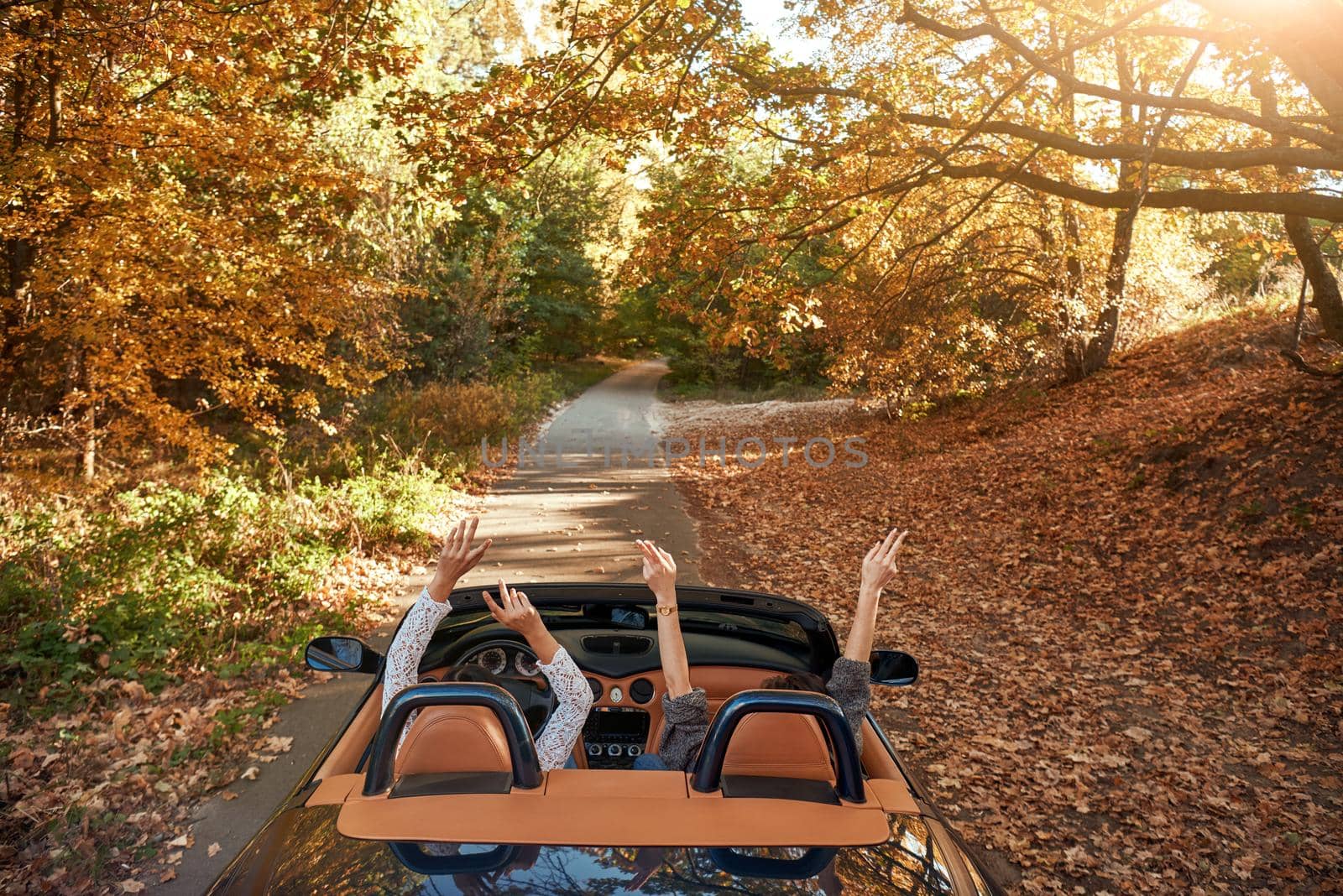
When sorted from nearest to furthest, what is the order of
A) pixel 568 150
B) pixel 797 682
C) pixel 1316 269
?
pixel 797 682, pixel 568 150, pixel 1316 269

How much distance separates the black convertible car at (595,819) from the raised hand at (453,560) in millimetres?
452

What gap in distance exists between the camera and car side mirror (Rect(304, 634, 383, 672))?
10.3 feet

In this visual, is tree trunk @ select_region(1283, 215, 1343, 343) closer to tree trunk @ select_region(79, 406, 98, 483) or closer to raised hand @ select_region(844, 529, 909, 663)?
raised hand @ select_region(844, 529, 909, 663)

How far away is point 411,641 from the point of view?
105 inches

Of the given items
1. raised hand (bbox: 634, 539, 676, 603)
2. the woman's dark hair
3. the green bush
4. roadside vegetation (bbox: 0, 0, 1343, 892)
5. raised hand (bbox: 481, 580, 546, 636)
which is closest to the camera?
raised hand (bbox: 481, 580, 546, 636)

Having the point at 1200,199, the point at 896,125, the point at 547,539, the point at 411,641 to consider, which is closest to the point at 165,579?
the point at 547,539

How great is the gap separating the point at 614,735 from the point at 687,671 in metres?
1.29

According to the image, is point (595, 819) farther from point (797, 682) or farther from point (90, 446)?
point (90, 446)

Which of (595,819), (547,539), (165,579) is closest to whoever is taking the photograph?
(595,819)

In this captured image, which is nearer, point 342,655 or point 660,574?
point 660,574

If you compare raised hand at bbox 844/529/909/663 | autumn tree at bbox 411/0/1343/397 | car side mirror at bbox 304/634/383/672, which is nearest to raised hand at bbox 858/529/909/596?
raised hand at bbox 844/529/909/663

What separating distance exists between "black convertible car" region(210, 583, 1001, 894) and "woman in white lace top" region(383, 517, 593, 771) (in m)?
0.25

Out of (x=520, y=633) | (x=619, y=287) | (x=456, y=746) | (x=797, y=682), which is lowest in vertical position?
(x=797, y=682)

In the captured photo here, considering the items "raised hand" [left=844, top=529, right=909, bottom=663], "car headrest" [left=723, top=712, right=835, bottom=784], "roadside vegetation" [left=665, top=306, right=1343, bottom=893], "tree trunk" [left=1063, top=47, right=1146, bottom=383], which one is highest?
"tree trunk" [left=1063, top=47, right=1146, bottom=383]
